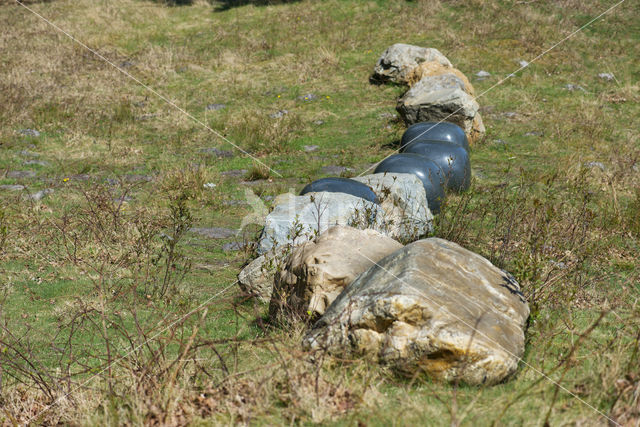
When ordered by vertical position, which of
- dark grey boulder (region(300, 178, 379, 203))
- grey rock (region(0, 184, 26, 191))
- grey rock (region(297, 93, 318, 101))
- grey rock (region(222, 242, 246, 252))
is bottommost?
grey rock (region(0, 184, 26, 191))

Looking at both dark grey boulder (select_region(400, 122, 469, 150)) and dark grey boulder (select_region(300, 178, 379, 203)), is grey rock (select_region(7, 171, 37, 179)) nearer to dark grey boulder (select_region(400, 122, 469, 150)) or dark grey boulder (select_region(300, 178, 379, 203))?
dark grey boulder (select_region(300, 178, 379, 203))

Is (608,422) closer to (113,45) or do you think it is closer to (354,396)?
(354,396)

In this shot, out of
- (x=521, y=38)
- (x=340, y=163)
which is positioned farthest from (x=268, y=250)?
(x=521, y=38)

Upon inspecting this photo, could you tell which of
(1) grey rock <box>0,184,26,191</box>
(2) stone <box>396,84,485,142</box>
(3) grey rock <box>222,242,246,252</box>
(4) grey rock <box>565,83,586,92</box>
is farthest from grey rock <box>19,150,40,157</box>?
(4) grey rock <box>565,83,586,92</box>

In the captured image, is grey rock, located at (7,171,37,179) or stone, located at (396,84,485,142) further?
stone, located at (396,84,485,142)

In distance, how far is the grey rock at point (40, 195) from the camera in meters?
8.85

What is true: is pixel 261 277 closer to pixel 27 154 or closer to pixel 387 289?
pixel 387 289

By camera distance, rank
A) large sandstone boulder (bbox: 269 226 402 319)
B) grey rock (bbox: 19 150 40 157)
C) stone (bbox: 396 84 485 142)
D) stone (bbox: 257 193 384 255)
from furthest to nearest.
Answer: grey rock (bbox: 19 150 40 157) → stone (bbox: 396 84 485 142) → stone (bbox: 257 193 384 255) → large sandstone boulder (bbox: 269 226 402 319)

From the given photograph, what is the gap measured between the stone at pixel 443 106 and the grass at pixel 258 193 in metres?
0.41

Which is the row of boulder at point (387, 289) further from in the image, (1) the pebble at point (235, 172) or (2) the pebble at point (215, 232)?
(1) the pebble at point (235, 172)

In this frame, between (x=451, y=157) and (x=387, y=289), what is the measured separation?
16.6ft

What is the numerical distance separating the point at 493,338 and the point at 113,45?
1714 cm

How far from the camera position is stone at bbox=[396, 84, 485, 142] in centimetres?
1112

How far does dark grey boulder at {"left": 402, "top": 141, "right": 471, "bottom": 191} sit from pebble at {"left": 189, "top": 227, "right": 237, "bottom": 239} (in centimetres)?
304
